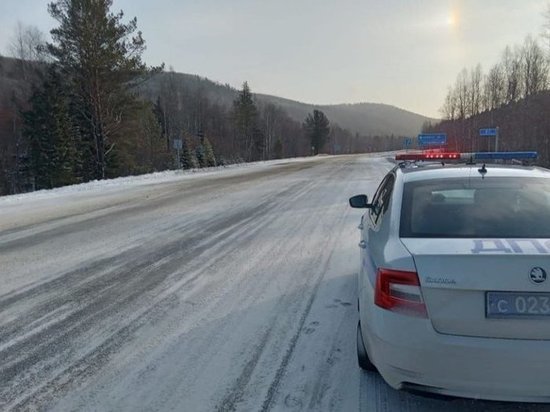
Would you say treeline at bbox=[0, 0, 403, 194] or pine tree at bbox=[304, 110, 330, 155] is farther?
pine tree at bbox=[304, 110, 330, 155]

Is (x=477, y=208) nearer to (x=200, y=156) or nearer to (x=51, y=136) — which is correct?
(x=51, y=136)

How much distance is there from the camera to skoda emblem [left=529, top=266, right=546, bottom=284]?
251 cm

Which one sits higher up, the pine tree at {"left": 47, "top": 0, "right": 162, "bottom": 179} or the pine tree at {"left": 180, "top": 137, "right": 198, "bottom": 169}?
the pine tree at {"left": 47, "top": 0, "right": 162, "bottom": 179}

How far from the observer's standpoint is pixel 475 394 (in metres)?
2.57

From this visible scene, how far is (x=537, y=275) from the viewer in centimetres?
252

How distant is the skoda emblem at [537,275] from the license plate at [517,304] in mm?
70

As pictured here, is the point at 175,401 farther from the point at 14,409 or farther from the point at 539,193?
the point at 539,193

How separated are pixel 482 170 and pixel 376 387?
189 cm

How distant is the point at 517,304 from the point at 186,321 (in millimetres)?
2980

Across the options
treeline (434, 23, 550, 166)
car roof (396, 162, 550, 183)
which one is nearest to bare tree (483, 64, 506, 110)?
treeline (434, 23, 550, 166)

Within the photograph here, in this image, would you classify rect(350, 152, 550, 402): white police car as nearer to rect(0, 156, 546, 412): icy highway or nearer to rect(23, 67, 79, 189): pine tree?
rect(0, 156, 546, 412): icy highway

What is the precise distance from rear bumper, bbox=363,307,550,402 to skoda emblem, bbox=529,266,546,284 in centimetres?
32

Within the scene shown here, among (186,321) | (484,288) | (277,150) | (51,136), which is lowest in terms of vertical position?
(186,321)

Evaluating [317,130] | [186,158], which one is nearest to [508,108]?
[186,158]
